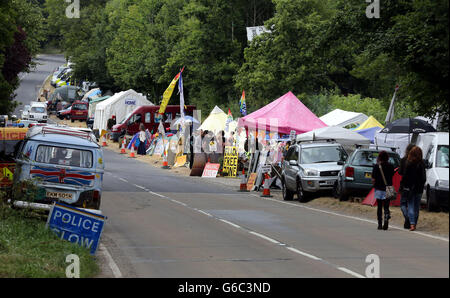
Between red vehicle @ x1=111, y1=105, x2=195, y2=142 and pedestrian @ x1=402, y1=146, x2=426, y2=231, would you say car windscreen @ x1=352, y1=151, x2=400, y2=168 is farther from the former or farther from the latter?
red vehicle @ x1=111, y1=105, x2=195, y2=142

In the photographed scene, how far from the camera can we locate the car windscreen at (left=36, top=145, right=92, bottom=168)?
16.8 meters

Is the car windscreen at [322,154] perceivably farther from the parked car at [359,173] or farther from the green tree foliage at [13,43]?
the green tree foliage at [13,43]

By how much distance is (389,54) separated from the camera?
859 inches

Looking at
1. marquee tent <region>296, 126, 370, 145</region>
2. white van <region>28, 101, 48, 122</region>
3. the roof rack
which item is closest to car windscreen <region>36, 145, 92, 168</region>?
the roof rack

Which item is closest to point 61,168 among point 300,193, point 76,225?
point 76,225

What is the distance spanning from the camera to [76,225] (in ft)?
42.0

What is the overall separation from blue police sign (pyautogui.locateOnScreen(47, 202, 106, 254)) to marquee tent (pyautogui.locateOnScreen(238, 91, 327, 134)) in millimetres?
20904

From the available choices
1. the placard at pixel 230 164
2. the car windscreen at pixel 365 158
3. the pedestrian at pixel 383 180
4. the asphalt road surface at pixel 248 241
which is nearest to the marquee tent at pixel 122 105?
the placard at pixel 230 164

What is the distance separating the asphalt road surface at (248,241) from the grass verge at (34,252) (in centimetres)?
71

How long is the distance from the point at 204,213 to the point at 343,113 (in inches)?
816

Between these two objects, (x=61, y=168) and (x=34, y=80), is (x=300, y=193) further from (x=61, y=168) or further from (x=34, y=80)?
(x=34, y=80)

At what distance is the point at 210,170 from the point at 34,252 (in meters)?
28.2
